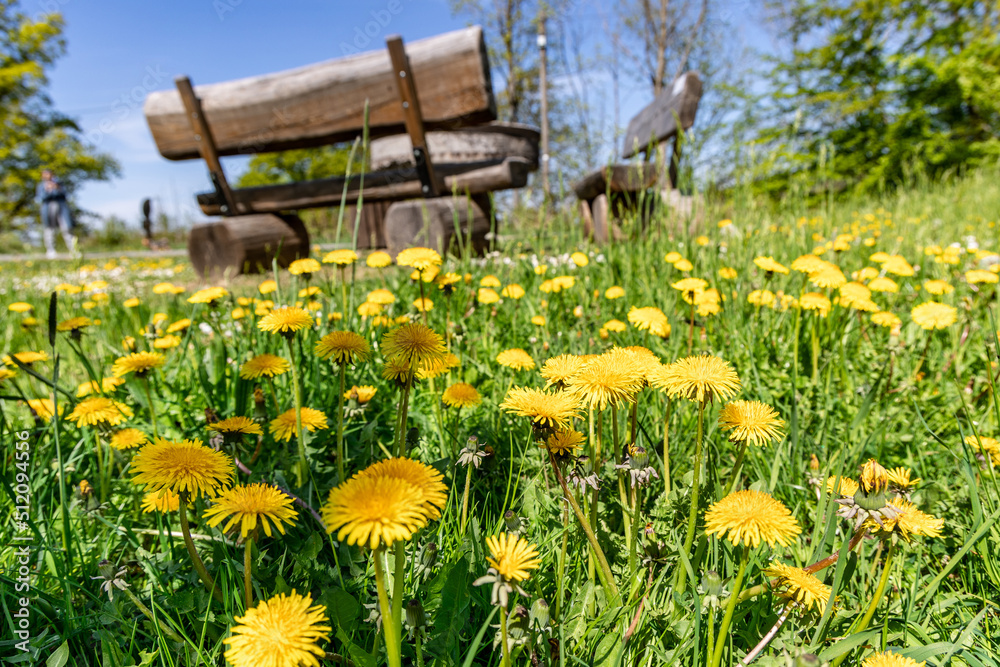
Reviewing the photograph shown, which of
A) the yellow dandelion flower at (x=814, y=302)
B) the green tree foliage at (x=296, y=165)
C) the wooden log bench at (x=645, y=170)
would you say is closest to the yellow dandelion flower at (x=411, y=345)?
the yellow dandelion flower at (x=814, y=302)

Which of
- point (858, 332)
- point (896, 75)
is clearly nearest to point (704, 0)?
point (896, 75)

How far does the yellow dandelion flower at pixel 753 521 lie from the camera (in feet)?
2.02

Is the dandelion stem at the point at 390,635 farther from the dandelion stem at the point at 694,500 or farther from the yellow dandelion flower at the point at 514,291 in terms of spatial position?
the yellow dandelion flower at the point at 514,291

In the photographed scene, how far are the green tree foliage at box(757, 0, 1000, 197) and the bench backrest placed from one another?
472 centimetres

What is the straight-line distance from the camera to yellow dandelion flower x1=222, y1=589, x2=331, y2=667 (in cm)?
49

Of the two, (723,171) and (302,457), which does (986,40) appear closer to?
(723,171)

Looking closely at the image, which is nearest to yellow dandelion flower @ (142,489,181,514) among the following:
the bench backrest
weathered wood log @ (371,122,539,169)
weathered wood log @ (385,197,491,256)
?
weathered wood log @ (385,197,491,256)

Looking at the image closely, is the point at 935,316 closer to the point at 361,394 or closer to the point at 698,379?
the point at 698,379

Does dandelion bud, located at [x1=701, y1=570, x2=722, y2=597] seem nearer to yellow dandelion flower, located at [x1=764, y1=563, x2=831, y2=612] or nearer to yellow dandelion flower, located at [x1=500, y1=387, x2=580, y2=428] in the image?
yellow dandelion flower, located at [x1=764, y1=563, x2=831, y2=612]

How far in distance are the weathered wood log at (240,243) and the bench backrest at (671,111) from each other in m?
2.98

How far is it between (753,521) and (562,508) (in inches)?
17.9

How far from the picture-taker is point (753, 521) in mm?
621

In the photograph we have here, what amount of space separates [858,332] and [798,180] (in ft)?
5.94

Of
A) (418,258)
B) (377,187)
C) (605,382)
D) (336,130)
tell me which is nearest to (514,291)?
(418,258)
